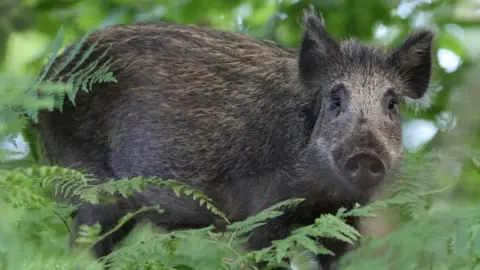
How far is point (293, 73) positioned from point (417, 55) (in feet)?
3.03

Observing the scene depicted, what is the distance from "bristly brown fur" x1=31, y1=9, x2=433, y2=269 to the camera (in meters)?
6.29

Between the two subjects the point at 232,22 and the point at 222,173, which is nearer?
the point at 222,173

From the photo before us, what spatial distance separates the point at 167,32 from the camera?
24.1 ft

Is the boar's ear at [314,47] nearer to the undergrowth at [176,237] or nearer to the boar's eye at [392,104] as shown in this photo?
the boar's eye at [392,104]

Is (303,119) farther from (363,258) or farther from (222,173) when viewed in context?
(363,258)

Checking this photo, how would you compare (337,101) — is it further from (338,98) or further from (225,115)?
(225,115)

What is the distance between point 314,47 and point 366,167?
56.7 inches

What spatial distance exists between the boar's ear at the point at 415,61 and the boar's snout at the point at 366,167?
50.7 inches

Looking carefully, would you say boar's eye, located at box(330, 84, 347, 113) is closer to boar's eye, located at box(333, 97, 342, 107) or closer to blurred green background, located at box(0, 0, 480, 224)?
boar's eye, located at box(333, 97, 342, 107)

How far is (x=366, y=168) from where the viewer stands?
17.8 ft

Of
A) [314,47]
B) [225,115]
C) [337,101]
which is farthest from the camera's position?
[225,115]

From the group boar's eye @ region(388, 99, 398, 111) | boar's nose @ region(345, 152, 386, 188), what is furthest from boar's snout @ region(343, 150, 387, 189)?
boar's eye @ region(388, 99, 398, 111)

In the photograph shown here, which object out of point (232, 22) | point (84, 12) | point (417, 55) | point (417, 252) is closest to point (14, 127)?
point (417, 252)

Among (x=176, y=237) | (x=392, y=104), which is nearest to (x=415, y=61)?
(x=392, y=104)
